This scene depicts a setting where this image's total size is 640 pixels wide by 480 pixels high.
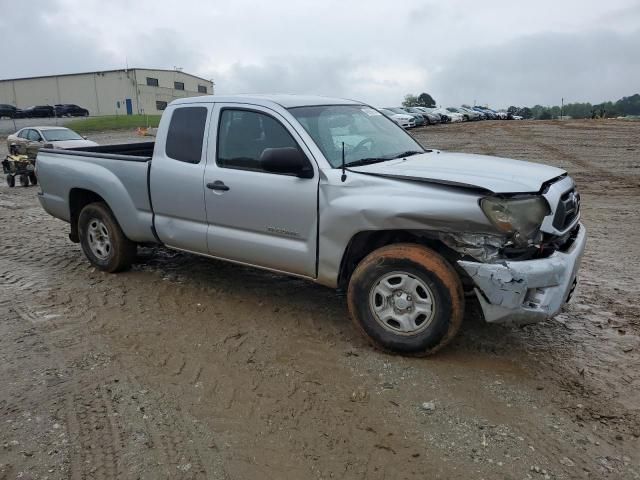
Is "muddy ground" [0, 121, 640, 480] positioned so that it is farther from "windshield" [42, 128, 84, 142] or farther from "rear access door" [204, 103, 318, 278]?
"windshield" [42, 128, 84, 142]

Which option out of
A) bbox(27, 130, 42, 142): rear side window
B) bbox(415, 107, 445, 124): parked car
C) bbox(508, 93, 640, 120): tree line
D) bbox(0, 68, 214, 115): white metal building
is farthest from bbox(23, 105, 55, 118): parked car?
bbox(508, 93, 640, 120): tree line

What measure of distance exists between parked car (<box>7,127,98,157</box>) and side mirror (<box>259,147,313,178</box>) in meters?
15.4

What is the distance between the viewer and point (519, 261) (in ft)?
11.9

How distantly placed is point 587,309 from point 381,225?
7.52 ft

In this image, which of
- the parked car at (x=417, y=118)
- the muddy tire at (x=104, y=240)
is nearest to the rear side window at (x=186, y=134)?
the muddy tire at (x=104, y=240)

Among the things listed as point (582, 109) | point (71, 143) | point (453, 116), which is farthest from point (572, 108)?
point (71, 143)

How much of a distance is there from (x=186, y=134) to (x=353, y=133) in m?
1.57

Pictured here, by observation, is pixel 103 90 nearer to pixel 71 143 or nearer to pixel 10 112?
pixel 10 112

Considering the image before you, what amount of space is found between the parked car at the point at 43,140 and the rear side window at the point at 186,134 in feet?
45.7

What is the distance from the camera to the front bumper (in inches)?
140

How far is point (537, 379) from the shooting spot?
373 cm

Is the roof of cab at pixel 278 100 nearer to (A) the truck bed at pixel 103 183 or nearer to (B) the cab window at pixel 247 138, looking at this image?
(B) the cab window at pixel 247 138

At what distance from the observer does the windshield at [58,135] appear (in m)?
18.3

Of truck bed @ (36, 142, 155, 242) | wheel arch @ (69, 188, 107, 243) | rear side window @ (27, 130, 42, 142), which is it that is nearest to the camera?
truck bed @ (36, 142, 155, 242)
